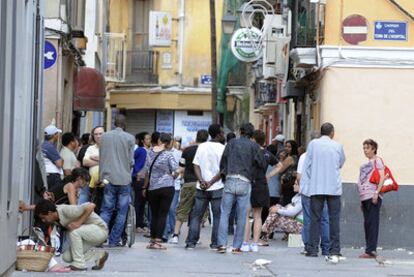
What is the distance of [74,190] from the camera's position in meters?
15.9

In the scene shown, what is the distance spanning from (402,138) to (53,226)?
695 cm

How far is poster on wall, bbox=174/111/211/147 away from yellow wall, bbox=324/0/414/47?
29032 millimetres

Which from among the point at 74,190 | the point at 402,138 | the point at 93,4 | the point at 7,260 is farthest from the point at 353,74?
the point at 93,4

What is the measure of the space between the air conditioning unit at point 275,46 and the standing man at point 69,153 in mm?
8681

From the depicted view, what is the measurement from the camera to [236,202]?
18.1 metres

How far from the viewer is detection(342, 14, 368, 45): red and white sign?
65.3ft

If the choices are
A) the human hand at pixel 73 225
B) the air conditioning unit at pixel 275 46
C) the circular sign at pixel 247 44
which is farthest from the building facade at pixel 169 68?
the human hand at pixel 73 225

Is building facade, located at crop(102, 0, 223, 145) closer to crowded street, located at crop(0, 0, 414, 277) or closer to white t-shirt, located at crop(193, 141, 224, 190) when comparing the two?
crowded street, located at crop(0, 0, 414, 277)

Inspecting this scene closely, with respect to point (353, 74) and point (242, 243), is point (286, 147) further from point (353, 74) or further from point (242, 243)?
point (242, 243)

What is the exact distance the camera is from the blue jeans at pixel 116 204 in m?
18.1

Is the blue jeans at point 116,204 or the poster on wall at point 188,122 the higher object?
the blue jeans at point 116,204

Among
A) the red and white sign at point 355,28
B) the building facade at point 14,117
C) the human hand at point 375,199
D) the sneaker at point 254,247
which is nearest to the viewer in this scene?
the building facade at point 14,117

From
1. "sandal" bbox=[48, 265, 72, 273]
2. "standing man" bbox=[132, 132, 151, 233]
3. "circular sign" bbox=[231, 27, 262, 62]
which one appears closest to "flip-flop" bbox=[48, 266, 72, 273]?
"sandal" bbox=[48, 265, 72, 273]

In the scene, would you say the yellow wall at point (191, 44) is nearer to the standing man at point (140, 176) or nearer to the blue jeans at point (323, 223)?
the standing man at point (140, 176)
